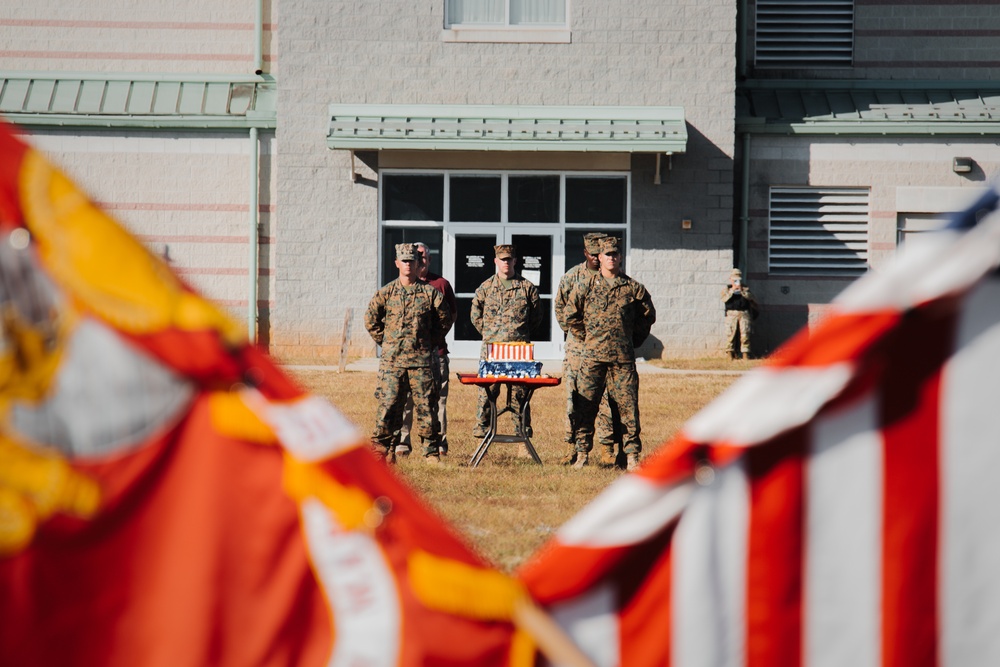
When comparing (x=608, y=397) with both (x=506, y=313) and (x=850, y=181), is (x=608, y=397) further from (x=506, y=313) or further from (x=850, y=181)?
(x=850, y=181)

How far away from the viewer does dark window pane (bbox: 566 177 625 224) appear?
19.9m

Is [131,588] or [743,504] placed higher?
[743,504]

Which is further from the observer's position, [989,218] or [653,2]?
[653,2]

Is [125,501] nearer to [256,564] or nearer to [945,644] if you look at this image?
[256,564]

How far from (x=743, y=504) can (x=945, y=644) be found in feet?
1.97

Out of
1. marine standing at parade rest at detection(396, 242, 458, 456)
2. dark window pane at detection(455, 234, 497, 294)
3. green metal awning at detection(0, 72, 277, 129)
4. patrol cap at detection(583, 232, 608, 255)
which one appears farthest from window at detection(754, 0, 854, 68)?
marine standing at parade rest at detection(396, 242, 458, 456)

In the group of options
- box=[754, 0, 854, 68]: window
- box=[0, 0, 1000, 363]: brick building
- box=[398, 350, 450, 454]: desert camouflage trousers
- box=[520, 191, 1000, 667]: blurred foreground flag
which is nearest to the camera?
box=[520, 191, 1000, 667]: blurred foreground flag

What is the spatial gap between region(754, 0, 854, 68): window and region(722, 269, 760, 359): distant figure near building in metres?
4.87

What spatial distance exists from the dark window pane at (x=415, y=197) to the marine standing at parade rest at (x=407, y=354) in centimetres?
976

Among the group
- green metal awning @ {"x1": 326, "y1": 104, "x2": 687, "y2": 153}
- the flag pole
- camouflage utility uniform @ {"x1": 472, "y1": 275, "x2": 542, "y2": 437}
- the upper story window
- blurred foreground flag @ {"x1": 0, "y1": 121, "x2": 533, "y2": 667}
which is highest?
the upper story window

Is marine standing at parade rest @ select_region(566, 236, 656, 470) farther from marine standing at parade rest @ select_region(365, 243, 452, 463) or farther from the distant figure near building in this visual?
the distant figure near building

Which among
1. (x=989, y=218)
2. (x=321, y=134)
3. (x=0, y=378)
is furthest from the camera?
(x=321, y=134)

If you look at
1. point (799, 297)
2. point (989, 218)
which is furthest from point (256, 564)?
point (799, 297)

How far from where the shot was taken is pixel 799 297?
67.2 ft
